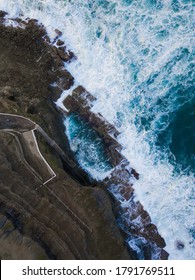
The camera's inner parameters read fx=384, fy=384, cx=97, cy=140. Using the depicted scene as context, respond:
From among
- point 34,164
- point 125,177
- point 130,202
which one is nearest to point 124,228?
point 130,202

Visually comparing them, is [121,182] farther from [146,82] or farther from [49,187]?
[146,82]

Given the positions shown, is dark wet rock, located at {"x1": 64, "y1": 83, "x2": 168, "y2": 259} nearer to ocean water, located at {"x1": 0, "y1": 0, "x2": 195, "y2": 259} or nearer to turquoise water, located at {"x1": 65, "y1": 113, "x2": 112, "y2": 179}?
turquoise water, located at {"x1": 65, "y1": 113, "x2": 112, "y2": 179}

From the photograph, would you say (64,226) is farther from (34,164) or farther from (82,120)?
(82,120)

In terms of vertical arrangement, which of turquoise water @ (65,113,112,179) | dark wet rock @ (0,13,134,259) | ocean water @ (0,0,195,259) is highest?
ocean water @ (0,0,195,259)

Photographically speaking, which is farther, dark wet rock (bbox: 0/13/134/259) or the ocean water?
the ocean water

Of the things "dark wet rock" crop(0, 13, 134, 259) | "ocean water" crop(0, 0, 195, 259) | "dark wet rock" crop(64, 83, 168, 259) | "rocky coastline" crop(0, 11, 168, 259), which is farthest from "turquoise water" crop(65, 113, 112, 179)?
"dark wet rock" crop(0, 13, 134, 259)

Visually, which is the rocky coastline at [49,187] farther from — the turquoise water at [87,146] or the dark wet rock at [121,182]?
the turquoise water at [87,146]
